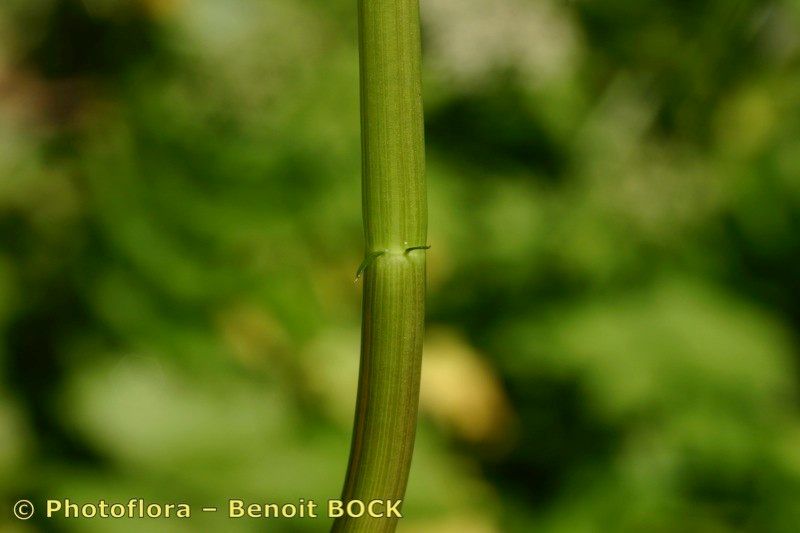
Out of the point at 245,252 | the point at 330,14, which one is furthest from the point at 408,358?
the point at 330,14

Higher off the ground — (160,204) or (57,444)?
(160,204)

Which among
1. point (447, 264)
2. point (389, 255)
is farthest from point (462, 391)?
point (389, 255)

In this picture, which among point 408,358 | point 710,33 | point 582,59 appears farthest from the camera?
point 582,59

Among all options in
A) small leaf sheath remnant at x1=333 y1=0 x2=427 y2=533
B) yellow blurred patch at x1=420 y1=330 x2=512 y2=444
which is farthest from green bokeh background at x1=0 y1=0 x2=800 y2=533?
small leaf sheath remnant at x1=333 y1=0 x2=427 y2=533

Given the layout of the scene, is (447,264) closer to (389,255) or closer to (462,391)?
(462,391)

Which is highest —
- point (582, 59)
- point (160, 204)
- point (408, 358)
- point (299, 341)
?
point (582, 59)

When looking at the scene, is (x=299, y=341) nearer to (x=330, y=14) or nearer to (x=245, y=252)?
(x=245, y=252)

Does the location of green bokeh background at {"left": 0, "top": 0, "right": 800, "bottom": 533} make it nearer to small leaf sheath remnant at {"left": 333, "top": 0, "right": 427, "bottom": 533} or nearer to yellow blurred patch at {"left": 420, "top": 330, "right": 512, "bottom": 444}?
yellow blurred patch at {"left": 420, "top": 330, "right": 512, "bottom": 444}
